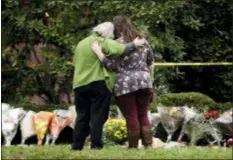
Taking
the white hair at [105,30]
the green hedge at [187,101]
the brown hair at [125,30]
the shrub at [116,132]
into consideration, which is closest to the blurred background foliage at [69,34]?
the green hedge at [187,101]

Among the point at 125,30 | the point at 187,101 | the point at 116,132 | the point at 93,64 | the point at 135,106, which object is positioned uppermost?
the point at 125,30

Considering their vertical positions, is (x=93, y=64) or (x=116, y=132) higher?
(x=93, y=64)

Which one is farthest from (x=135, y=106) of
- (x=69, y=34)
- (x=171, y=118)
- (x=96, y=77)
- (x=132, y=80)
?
(x=69, y=34)

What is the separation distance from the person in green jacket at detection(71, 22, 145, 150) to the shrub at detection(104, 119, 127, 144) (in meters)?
2.86

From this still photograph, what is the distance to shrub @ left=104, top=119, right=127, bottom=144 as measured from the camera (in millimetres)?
10336

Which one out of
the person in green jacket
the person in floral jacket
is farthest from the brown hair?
the person in green jacket

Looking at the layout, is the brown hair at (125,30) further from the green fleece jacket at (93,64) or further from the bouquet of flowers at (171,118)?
the bouquet of flowers at (171,118)

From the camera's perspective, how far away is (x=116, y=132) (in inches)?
407

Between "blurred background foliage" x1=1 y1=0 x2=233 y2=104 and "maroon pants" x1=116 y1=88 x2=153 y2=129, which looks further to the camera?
"blurred background foliage" x1=1 y1=0 x2=233 y2=104

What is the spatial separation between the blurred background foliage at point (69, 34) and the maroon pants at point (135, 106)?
3675mm

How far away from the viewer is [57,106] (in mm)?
11820

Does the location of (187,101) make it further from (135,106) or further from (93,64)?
(93,64)

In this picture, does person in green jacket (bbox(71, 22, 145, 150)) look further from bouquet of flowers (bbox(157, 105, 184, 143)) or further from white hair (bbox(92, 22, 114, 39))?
bouquet of flowers (bbox(157, 105, 184, 143))

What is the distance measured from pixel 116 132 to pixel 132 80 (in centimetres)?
299
